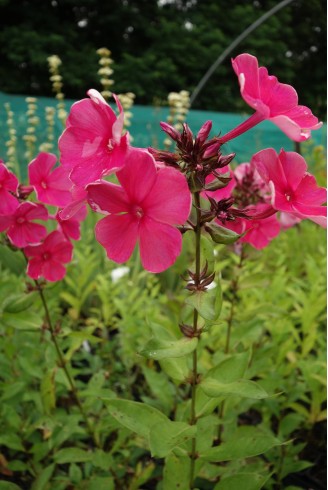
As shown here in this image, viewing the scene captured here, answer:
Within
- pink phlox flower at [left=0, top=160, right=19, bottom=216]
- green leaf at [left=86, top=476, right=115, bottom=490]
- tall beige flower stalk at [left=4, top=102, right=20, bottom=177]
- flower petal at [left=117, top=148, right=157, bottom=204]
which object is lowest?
tall beige flower stalk at [left=4, top=102, right=20, bottom=177]

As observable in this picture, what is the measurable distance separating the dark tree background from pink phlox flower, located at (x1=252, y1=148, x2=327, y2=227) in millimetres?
10650

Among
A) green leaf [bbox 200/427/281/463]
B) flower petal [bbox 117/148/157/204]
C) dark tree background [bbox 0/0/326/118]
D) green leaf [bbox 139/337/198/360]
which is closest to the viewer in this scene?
flower petal [bbox 117/148/157/204]

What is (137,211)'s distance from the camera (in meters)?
0.66

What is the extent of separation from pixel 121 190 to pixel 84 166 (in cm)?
6

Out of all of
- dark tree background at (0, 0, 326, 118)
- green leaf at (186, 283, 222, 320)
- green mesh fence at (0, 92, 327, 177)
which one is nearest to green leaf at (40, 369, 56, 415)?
green leaf at (186, 283, 222, 320)

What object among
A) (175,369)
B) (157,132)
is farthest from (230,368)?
(157,132)

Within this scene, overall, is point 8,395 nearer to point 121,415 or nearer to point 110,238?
point 121,415

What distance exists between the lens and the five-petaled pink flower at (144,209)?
0.62m

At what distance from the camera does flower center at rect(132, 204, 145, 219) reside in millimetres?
655

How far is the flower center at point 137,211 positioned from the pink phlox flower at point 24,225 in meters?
0.31

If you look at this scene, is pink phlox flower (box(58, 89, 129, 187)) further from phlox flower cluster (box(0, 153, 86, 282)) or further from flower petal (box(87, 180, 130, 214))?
phlox flower cluster (box(0, 153, 86, 282))

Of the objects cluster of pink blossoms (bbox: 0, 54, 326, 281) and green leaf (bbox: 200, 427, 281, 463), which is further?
green leaf (bbox: 200, 427, 281, 463)

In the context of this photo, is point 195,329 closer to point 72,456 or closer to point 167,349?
point 167,349

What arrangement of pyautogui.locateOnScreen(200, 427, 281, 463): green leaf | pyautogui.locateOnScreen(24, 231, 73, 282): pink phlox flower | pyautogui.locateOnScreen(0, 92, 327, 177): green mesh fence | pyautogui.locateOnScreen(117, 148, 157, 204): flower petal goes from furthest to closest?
pyautogui.locateOnScreen(0, 92, 327, 177): green mesh fence → pyautogui.locateOnScreen(24, 231, 73, 282): pink phlox flower → pyautogui.locateOnScreen(200, 427, 281, 463): green leaf → pyautogui.locateOnScreen(117, 148, 157, 204): flower petal
